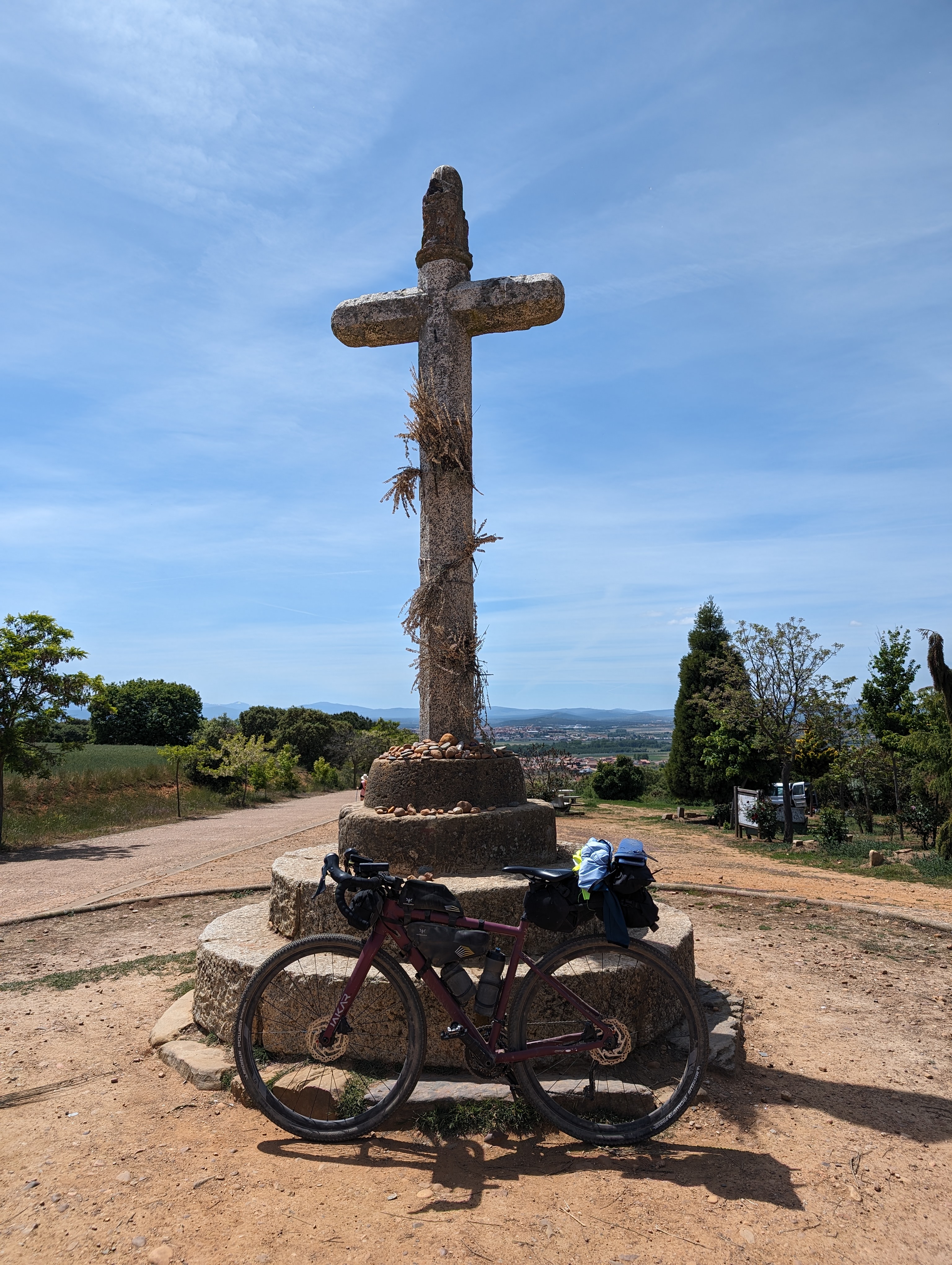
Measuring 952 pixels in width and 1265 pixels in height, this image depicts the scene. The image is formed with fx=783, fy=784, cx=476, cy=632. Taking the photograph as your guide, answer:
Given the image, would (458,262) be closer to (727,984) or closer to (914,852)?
(727,984)

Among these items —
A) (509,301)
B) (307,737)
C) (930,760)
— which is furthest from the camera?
(307,737)

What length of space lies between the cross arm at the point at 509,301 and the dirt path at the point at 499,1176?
15.0ft

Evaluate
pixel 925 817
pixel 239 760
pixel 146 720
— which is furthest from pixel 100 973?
pixel 146 720

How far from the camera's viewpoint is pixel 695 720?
24.5m

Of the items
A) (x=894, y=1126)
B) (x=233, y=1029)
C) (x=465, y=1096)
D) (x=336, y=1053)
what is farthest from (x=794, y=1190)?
(x=233, y=1029)

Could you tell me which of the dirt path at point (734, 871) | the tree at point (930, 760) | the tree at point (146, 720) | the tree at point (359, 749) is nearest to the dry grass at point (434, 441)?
the dirt path at point (734, 871)

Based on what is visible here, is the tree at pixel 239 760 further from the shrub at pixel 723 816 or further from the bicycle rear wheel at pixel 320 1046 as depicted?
the bicycle rear wheel at pixel 320 1046

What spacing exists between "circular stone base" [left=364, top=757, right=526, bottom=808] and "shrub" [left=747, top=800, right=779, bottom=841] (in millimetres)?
13622

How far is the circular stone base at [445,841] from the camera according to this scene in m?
4.36

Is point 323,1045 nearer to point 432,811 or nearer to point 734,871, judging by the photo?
point 432,811

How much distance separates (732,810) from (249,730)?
3020 cm

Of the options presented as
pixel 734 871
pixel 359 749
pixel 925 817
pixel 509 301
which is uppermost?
pixel 509 301

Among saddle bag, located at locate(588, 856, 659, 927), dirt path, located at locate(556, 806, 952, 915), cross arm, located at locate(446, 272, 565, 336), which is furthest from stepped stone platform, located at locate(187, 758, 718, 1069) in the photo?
dirt path, located at locate(556, 806, 952, 915)

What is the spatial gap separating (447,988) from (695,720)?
2235 cm
